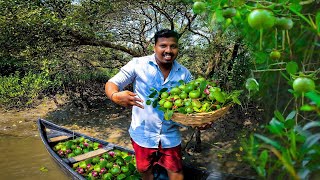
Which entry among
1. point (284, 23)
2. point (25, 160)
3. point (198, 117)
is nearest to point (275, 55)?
point (284, 23)

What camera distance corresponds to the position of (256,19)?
0.68 m

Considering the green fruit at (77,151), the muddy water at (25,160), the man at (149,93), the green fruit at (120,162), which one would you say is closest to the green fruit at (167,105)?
the man at (149,93)

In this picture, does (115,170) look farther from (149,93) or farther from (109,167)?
(149,93)

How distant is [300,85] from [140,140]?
2373 mm

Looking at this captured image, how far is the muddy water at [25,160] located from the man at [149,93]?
101 inches

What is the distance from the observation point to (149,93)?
2.88 metres

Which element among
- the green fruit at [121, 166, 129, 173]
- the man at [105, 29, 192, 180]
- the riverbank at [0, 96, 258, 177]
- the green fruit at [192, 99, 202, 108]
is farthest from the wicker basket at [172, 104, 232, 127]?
the riverbank at [0, 96, 258, 177]

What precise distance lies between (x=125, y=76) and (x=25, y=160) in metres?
4.81

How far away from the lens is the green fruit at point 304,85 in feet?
2.13

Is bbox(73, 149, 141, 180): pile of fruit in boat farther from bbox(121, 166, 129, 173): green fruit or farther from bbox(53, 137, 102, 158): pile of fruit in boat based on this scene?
bbox(53, 137, 102, 158): pile of fruit in boat

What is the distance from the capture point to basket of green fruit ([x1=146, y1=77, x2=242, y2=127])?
2.30m

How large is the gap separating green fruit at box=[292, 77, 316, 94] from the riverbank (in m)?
4.64

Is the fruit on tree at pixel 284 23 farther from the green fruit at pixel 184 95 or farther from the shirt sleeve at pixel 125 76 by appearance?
the shirt sleeve at pixel 125 76

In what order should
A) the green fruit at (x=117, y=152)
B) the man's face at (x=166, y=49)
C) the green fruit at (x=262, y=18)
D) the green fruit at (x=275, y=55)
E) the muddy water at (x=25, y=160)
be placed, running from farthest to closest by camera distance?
the muddy water at (x=25, y=160) < the green fruit at (x=117, y=152) < the man's face at (x=166, y=49) < the green fruit at (x=275, y=55) < the green fruit at (x=262, y=18)
